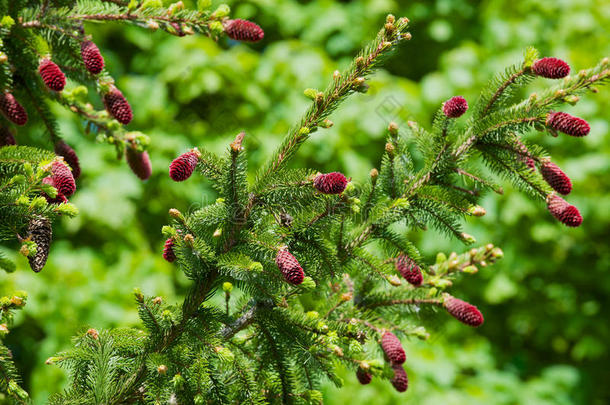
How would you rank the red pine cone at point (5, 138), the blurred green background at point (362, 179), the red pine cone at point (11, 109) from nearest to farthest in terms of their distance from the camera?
the red pine cone at point (11, 109) < the red pine cone at point (5, 138) < the blurred green background at point (362, 179)

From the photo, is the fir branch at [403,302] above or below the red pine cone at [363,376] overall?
above

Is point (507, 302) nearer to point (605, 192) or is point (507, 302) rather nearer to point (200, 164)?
point (605, 192)

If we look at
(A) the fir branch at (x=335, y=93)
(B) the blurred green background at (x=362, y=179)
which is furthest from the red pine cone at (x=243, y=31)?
(B) the blurred green background at (x=362, y=179)

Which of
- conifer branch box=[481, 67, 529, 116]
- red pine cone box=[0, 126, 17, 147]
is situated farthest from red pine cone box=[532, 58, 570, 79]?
red pine cone box=[0, 126, 17, 147]

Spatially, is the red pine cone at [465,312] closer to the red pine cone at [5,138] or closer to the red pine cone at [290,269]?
the red pine cone at [290,269]

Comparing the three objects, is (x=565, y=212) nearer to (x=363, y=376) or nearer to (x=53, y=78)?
(x=363, y=376)

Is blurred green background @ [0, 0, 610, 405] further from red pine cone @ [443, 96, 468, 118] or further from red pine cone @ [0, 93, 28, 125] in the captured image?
red pine cone @ [443, 96, 468, 118]

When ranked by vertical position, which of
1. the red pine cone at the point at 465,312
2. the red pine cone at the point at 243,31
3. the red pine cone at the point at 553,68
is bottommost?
the red pine cone at the point at 465,312
